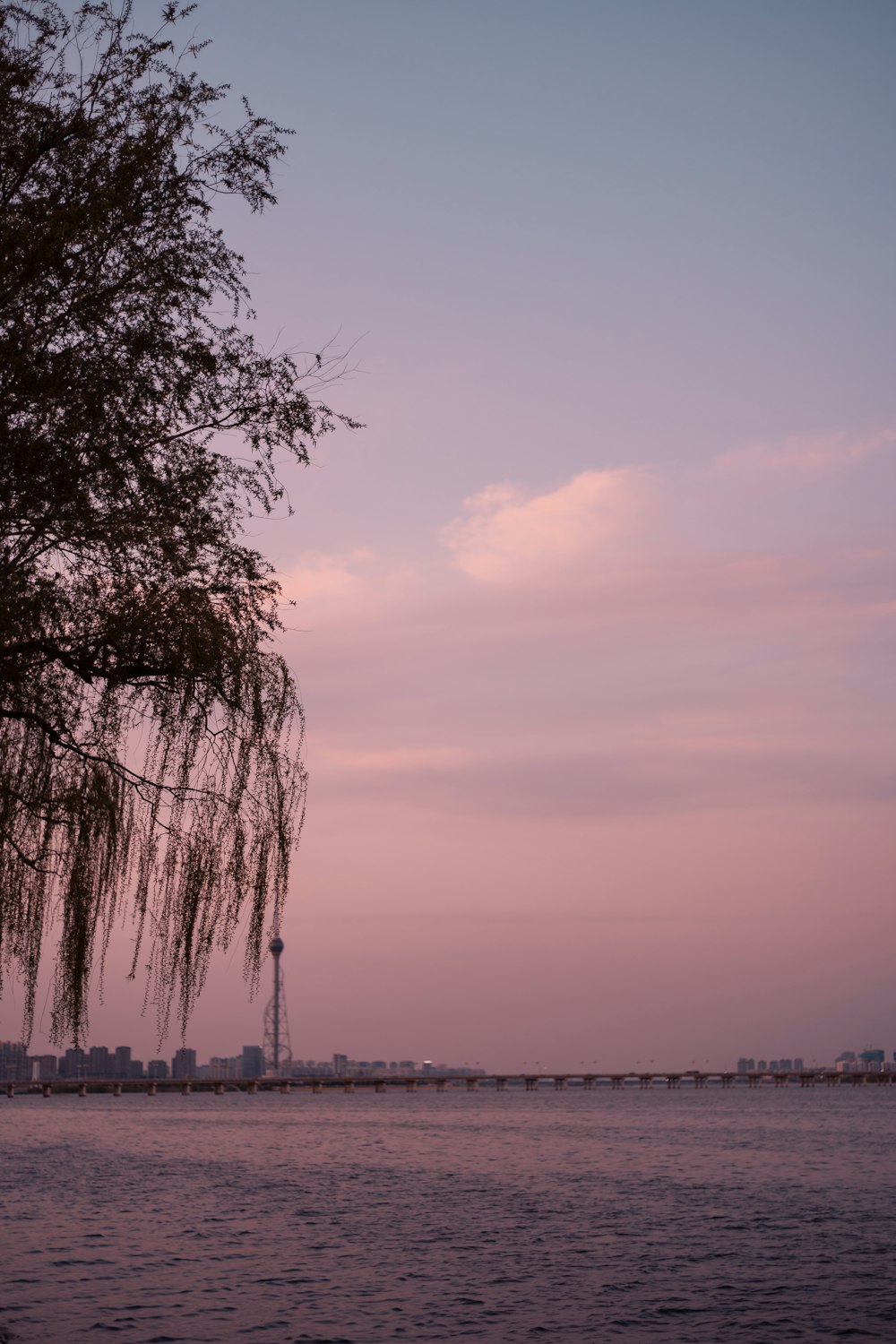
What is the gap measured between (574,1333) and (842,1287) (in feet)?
31.2

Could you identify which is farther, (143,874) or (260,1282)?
(260,1282)

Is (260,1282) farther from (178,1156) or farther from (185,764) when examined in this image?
(178,1156)

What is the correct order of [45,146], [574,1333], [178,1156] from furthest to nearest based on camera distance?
1. [178,1156]
2. [574,1333]
3. [45,146]

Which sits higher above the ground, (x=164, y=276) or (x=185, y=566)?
(x=164, y=276)

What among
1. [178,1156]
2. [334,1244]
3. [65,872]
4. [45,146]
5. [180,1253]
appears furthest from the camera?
[178,1156]

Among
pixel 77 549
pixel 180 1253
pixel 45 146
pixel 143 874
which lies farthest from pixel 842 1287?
pixel 45 146

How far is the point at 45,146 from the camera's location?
37.6 ft

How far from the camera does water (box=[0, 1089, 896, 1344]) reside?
25.9 meters

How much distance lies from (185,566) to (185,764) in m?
1.84

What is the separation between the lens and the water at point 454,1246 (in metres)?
25.9

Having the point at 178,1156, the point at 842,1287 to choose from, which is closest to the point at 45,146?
the point at 842,1287

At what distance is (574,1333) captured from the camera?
989 inches

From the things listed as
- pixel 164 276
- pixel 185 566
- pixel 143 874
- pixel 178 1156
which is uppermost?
pixel 164 276

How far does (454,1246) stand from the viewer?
126 feet
